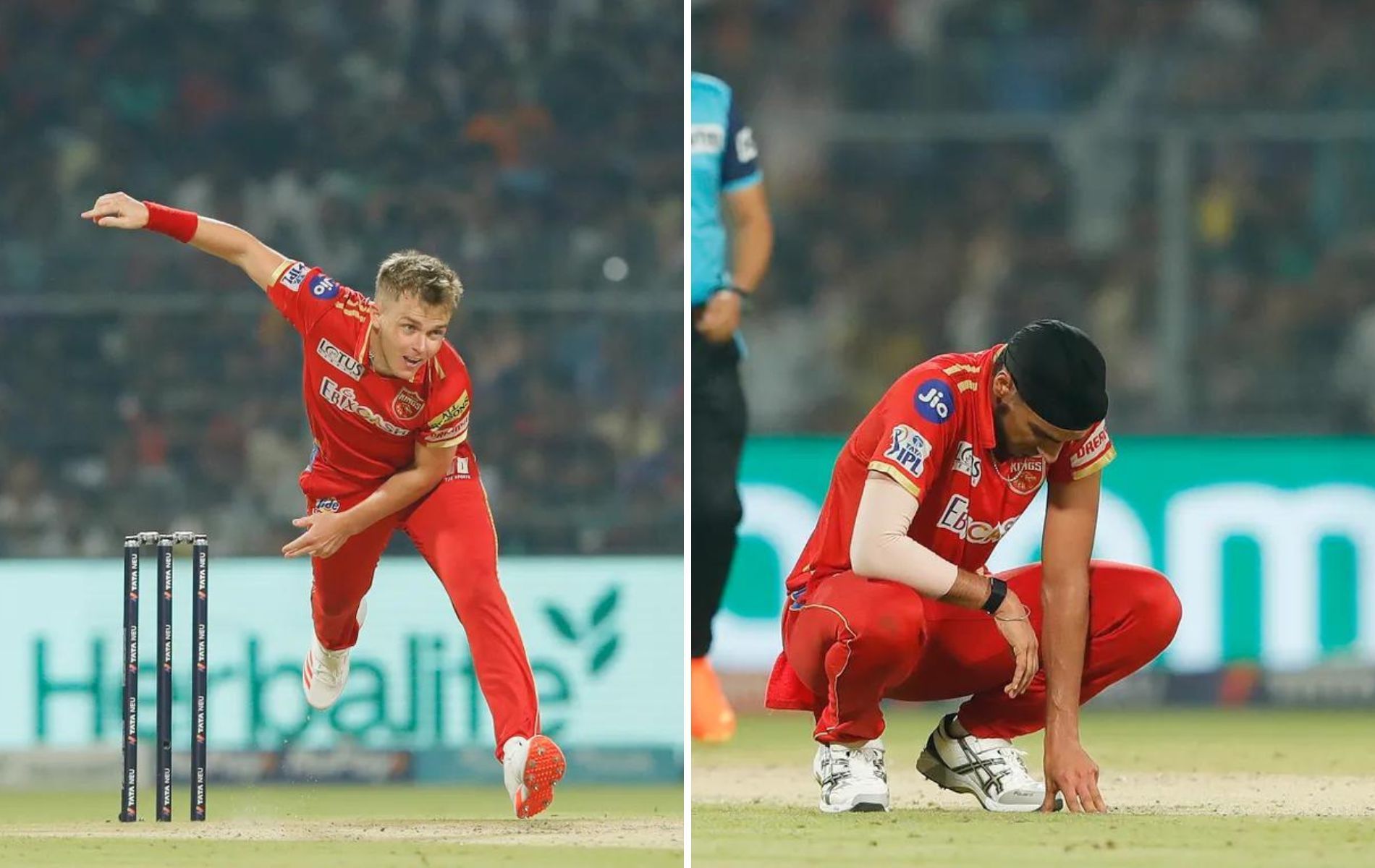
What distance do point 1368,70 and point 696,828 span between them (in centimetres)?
690

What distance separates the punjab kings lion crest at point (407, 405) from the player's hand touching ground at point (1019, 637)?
4.70 ft

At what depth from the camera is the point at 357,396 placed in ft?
17.5

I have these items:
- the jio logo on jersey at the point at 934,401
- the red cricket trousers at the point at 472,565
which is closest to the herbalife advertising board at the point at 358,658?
the red cricket trousers at the point at 472,565

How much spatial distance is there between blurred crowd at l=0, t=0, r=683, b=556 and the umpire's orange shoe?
1.25 meters

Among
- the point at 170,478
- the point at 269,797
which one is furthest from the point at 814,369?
the point at 269,797

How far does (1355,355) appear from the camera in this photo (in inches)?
378

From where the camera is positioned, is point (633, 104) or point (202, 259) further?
point (633, 104)

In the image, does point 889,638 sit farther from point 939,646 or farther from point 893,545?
point 939,646

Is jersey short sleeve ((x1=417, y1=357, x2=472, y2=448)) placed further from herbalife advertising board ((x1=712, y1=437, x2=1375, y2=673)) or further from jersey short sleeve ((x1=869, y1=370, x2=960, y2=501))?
herbalife advertising board ((x1=712, y1=437, x2=1375, y2=673))

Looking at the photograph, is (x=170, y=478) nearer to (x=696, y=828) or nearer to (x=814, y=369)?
(x=814, y=369)

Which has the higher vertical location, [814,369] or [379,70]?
[379,70]

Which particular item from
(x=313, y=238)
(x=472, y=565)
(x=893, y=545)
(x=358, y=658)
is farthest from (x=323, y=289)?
(x=313, y=238)

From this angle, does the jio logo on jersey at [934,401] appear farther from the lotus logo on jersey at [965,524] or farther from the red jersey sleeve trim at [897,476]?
the lotus logo on jersey at [965,524]

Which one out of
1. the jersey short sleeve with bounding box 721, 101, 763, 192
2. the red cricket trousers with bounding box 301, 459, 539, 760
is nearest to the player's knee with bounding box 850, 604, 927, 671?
the red cricket trousers with bounding box 301, 459, 539, 760
